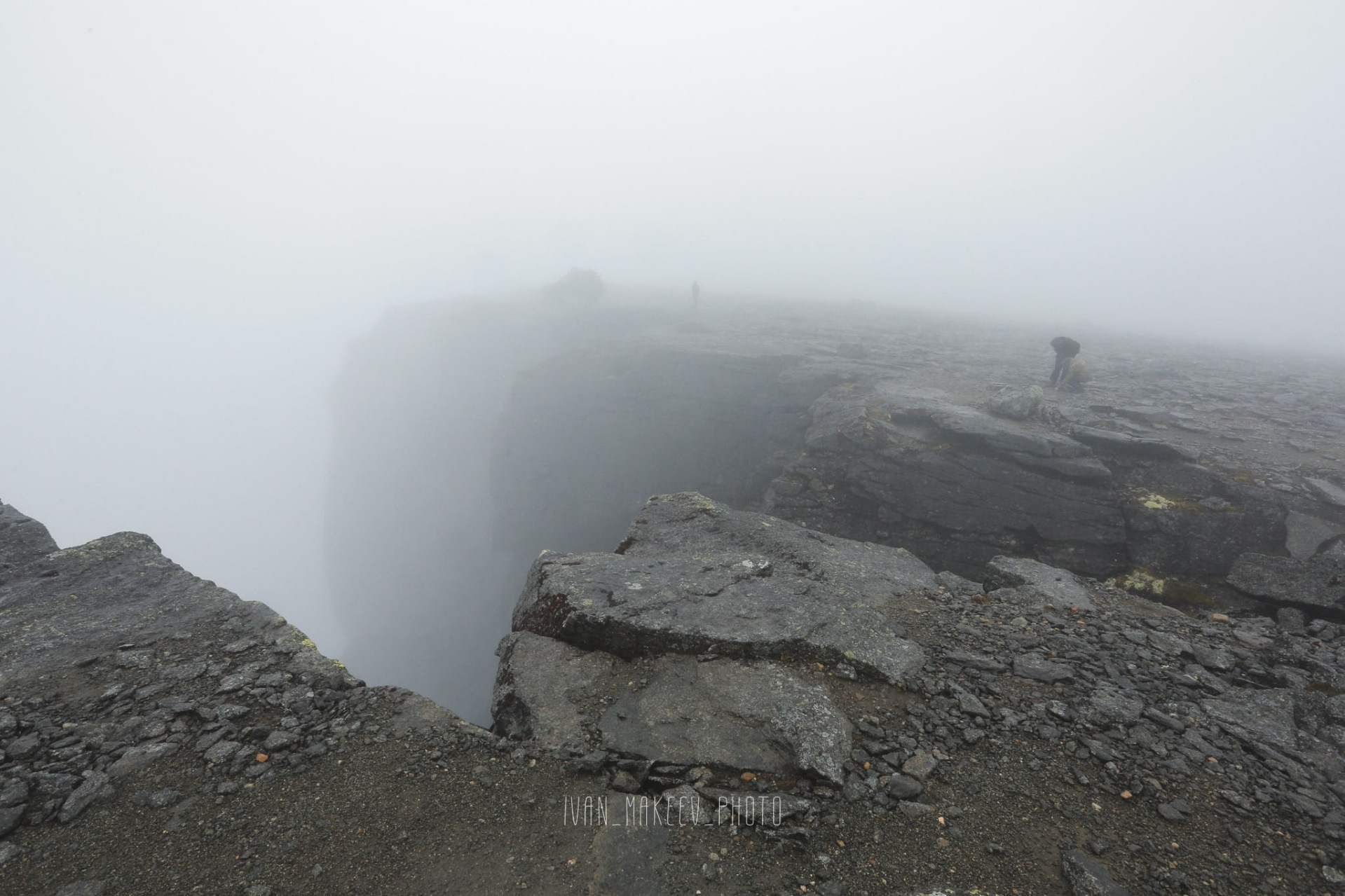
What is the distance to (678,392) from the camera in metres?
37.8

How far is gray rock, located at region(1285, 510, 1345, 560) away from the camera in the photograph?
11.7m

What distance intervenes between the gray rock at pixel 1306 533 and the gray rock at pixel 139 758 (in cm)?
2101

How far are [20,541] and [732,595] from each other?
13351mm

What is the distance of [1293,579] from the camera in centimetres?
996

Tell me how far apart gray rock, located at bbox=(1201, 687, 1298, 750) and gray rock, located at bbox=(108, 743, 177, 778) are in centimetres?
1241

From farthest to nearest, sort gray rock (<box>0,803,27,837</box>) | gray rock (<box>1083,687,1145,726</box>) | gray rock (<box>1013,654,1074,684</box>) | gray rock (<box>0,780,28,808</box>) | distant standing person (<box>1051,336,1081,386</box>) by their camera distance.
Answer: distant standing person (<box>1051,336,1081,386</box>), gray rock (<box>1013,654,1074,684</box>), gray rock (<box>1083,687,1145,726</box>), gray rock (<box>0,780,28,808</box>), gray rock (<box>0,803,27,837</box>)

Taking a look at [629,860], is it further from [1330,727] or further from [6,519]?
[6,519]

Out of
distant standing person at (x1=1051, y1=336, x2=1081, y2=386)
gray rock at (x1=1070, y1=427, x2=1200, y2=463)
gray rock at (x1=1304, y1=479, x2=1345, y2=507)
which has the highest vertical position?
distant standing person at (x1=1051, y1=336, x2=1081, y2=386)

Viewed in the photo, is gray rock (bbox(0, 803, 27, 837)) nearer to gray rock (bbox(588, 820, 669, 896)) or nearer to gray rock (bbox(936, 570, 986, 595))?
gray rock (bbox(588, 820, 669, 896))

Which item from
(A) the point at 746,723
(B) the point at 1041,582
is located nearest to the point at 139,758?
(A) the point at 746,723

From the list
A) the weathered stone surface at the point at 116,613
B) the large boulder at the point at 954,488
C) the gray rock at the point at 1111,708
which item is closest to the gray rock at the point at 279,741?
the weathered stone surface at the point at 116,613

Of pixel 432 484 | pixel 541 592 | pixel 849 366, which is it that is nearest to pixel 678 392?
pixel 849 366

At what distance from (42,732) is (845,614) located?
1030cm

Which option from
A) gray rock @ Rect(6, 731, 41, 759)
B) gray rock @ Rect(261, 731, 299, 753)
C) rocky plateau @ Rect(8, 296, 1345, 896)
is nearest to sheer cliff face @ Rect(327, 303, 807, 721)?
rocky plateau @ Rect(8, 296, 1345, 896)
